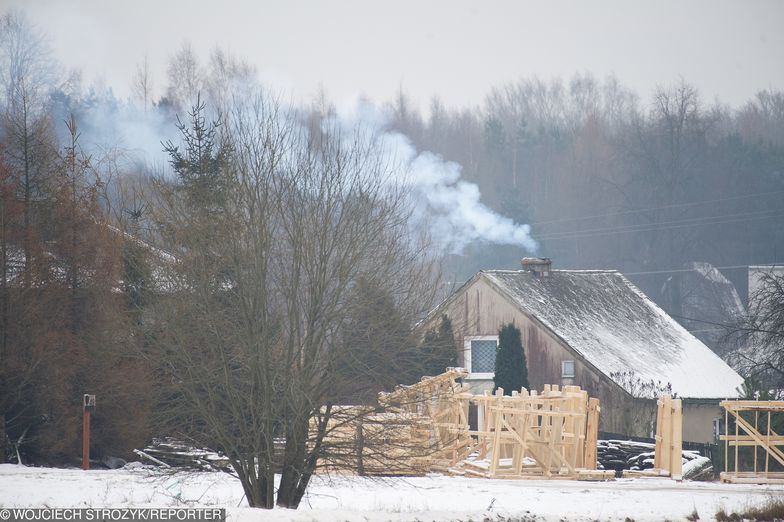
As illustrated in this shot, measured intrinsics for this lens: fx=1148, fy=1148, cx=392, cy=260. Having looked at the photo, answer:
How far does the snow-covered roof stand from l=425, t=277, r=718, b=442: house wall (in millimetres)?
374

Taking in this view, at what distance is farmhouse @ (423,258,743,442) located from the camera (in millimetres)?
35906

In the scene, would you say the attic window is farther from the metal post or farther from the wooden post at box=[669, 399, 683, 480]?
the metal post

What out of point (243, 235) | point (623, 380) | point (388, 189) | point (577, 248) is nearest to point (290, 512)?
point (243, 235)

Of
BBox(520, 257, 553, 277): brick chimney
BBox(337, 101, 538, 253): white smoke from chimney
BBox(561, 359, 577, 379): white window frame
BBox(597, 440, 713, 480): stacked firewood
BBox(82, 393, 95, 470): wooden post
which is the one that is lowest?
BBox(597, 440, 713, 480): stacked firewood

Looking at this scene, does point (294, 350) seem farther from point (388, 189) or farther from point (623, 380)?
point (623, 380)

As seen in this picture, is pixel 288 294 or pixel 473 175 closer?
pixel 288 294

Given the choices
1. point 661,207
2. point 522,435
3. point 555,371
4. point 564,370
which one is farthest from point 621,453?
point 661,207

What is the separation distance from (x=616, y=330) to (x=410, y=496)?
68.5ft

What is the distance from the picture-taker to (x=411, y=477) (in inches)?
983

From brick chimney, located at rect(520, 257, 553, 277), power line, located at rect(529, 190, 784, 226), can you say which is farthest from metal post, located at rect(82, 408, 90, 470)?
power line, located at rect(529, 190, 784, 226)

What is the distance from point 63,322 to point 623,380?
1743cm

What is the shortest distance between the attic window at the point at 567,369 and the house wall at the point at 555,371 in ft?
0.50

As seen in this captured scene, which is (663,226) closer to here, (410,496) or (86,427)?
(86,427)

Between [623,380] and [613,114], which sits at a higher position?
[613,114]
